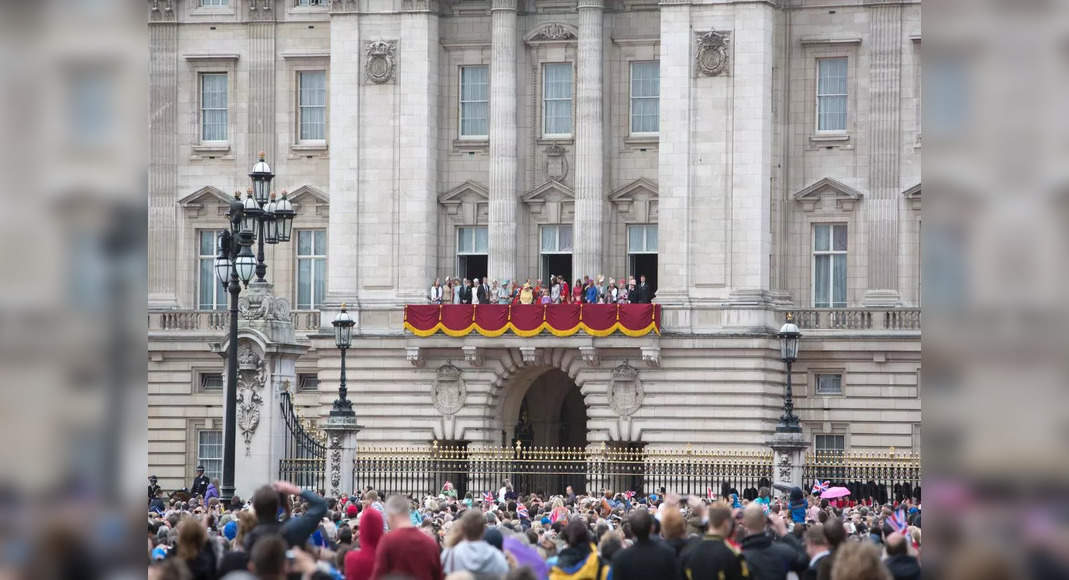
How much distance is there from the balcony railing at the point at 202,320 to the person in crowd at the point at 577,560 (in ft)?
156

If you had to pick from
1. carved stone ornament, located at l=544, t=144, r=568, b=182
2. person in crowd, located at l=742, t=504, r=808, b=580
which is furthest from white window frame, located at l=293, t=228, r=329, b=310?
person in crowd, located at l=742, t=504, r=808, b=580

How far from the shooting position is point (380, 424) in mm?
59906

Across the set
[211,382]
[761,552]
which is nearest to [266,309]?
[211,382]

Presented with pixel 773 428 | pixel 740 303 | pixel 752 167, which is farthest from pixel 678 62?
Answer: pixel 773 428

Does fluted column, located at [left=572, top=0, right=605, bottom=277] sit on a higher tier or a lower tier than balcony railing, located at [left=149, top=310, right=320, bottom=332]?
higher

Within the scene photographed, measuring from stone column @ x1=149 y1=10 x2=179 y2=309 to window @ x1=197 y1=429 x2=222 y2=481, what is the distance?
4275mm

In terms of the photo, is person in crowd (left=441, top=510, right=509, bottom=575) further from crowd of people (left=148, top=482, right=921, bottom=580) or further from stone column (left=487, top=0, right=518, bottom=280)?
stone column (left=487, top=0, right=518, bottom=280)

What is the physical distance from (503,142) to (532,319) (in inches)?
231

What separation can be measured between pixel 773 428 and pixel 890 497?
814cm

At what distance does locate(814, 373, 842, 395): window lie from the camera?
59562 mm

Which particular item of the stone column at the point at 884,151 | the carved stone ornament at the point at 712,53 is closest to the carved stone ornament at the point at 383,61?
the carved stone ornament at the point at 712,53

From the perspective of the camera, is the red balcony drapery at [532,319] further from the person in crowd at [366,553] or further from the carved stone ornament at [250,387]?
the person in crowd at [366,553]
